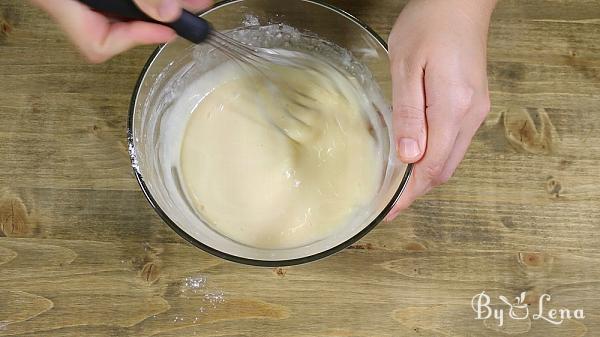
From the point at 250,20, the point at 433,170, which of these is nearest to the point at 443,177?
the point at 433,170

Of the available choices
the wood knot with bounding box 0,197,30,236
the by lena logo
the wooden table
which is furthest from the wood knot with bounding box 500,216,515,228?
the wood knot with bounding box 0,197,30,236

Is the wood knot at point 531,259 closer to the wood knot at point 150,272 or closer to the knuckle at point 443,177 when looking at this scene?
the knuckle at point 443,177

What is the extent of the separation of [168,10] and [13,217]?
1.72 feet

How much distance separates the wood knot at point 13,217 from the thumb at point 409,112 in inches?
24.3

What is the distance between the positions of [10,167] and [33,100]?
12 cm

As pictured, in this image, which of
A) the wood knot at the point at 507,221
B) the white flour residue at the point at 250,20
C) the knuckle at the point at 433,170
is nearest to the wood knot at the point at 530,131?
the wood knot at the point at 507,221

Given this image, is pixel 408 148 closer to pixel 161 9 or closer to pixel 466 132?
pixel 466 132

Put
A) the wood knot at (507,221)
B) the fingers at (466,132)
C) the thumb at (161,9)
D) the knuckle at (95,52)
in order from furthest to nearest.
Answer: the wood knot at (507,221) < the fingers at (466,132) < the knuckle at (95,52) < the thumb at (161,9)

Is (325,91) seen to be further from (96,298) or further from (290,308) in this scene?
(96,298)

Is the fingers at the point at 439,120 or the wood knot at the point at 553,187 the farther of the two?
the wood knot at the point at 553,187

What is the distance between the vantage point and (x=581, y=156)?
1.07m

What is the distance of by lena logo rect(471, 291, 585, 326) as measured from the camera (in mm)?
992

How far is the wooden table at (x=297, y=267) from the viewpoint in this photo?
985 millimetres

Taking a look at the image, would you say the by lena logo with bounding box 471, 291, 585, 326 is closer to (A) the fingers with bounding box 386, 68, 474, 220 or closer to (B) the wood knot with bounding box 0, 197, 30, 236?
(A) the fingers with bounding box 386, 68, 474, 220
